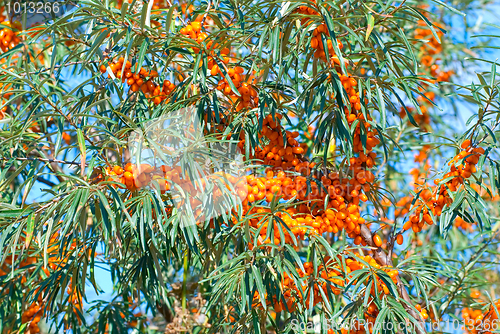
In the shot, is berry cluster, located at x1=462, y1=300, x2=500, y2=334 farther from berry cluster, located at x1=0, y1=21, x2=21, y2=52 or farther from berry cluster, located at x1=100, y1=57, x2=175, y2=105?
berry cluster, located at x1=0, y1=21, x2=21, y2=52

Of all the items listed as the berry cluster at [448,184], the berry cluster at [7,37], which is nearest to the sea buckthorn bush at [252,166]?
the berry cluster at [448,184]

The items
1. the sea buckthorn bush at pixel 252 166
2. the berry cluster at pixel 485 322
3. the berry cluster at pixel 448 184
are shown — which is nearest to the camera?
the sea buckthorn bush at pixel 252 166

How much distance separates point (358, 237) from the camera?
1.48 metres

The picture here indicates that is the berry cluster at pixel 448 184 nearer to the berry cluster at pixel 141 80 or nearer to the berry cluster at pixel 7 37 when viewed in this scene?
the berry cluster at pixel 141 80

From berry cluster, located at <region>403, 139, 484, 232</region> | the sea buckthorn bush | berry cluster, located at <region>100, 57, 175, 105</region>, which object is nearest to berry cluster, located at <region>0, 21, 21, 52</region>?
the sea buckthorn bush

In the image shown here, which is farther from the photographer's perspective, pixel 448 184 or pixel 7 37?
pixel 7 37

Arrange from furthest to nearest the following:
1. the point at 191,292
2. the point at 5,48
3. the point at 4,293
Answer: the point at 191,292, the point at 5,48, the point at 4,293

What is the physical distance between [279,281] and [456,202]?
56cm

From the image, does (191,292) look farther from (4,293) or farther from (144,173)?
(144,173)

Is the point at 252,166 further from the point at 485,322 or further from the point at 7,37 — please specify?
the point at 7,37

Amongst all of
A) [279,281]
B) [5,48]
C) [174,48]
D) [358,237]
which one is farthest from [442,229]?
[5,48]

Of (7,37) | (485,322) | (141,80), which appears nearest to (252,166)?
(141,80)

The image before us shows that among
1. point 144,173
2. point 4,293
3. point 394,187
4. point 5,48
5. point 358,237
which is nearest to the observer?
point 144,173

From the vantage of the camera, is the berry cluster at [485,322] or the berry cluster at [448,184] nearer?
the berry cluster at [448,184]
